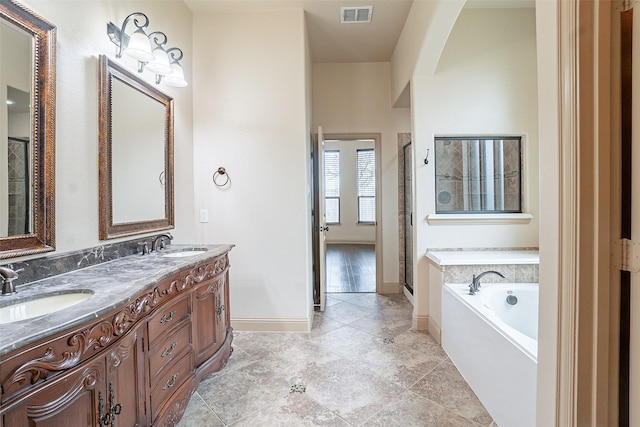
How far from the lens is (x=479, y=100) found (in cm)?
282

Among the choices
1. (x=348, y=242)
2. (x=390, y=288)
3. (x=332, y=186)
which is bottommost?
(x=390, y=288)

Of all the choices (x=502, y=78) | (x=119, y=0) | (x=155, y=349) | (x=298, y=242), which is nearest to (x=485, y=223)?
(x=502, y=78)

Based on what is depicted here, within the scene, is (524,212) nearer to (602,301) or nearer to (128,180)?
(602,301)

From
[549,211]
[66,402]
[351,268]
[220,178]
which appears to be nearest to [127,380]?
[66,402]

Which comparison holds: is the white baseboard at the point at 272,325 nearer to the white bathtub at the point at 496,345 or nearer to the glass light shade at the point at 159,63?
the white bathtub at the point at 496,345

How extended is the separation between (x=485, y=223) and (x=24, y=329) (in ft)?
10.2

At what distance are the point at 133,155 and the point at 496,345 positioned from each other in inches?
102

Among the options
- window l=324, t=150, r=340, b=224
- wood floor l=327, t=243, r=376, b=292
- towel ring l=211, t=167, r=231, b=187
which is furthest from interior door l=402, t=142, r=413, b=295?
window l=324, t=150, r=340, b=224

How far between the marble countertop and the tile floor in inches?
36.3

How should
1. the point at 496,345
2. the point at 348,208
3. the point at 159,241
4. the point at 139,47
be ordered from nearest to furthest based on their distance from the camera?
the point at 496,345, the point at 139,47, the point at 159,241, the point at 348,208

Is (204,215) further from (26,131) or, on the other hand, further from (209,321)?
(26,131)

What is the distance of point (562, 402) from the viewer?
897mm

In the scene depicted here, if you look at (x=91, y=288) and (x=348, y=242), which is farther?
(x=348, y=242)

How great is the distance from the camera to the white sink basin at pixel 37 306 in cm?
107
